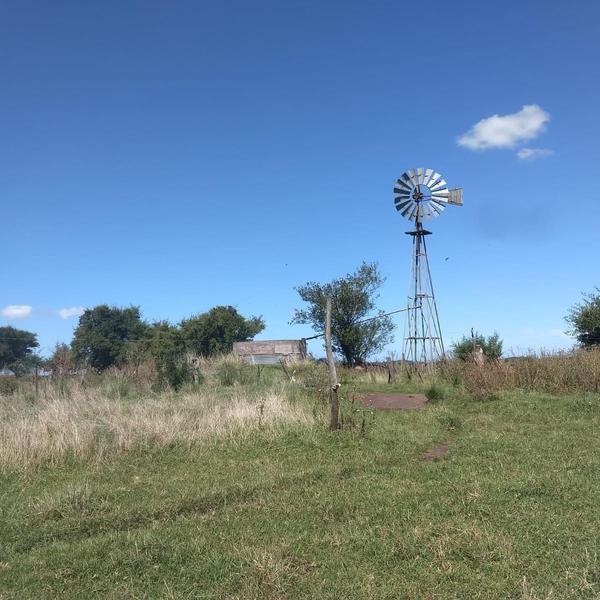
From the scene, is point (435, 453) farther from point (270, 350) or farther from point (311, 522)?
point (270, 350)

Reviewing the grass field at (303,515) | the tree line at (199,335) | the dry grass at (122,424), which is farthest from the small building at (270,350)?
the grass field at (303,515)

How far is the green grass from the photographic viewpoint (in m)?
4.14

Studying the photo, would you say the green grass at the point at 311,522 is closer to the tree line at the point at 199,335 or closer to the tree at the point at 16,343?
the tree line at the point at 199,335

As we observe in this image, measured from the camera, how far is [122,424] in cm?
981

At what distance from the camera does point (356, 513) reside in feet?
19.0

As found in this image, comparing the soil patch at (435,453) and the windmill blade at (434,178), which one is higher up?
the windmill blade at (434,178)

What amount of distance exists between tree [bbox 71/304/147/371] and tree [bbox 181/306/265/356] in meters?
8.84

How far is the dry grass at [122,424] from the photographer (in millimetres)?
8797

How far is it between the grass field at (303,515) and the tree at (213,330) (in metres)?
38.3

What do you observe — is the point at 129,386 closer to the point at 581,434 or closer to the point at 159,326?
the point at 581,434

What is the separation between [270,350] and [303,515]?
2833 centimetres

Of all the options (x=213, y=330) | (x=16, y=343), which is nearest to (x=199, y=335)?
(x=213, y=330)

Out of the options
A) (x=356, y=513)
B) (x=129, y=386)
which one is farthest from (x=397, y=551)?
(x=129, y=386)

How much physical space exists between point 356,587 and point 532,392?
13425 mm
